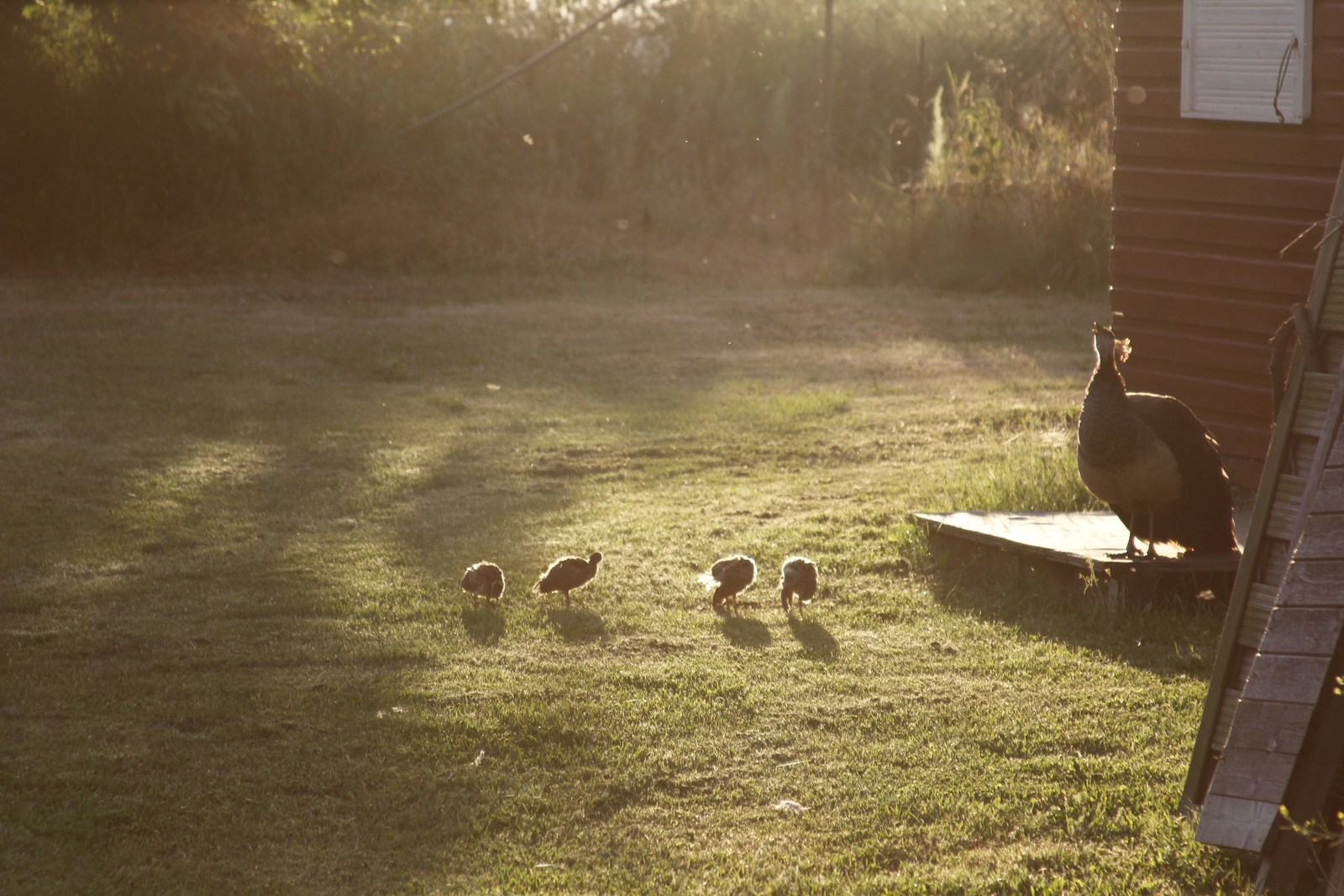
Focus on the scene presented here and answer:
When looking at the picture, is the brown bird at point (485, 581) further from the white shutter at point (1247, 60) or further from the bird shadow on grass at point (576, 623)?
the white shutter at point (1247, 60)

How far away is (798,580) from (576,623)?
3.76 feet

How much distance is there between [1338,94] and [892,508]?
3.53m

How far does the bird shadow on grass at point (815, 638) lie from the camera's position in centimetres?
582

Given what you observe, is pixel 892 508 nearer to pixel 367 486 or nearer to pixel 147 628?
pixel 367 486

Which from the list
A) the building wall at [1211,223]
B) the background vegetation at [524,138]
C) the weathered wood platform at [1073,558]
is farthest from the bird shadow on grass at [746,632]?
the background vegetation at [524,138]

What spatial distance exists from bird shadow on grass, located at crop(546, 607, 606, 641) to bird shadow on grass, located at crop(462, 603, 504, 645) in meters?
0.25

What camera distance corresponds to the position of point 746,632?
6.14 metres

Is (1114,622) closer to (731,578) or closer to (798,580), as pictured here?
(798,580)

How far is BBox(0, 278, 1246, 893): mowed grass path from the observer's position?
404 cm

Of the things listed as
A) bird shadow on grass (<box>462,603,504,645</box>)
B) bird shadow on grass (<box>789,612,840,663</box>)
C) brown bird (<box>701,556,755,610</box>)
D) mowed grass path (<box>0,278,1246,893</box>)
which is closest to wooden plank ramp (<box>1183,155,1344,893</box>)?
mowed grass path (<box>0,278,1246,893</box>)

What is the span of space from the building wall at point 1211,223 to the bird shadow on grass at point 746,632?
3.53 metres

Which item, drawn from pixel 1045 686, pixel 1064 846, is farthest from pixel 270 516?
pixel 1064 846

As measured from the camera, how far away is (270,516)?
800cm

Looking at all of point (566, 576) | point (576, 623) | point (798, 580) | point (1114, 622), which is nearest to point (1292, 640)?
point (1114, 622)
